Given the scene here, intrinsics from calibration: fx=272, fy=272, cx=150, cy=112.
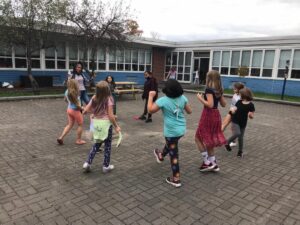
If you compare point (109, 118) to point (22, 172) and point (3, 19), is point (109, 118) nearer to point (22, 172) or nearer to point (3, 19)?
point (22, 172)

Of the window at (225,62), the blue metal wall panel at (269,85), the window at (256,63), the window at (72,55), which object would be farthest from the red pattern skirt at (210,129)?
the window at (225,62)

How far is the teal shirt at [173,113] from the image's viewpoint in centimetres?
405

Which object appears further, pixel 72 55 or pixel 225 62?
pixel 225 62

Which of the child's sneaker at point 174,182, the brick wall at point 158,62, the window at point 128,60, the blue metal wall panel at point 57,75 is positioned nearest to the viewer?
the child's sneaker at point 174,182

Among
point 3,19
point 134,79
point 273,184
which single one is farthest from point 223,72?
point 273,184

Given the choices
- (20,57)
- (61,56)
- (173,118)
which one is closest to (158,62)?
(61,56)

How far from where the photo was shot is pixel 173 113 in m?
4.09

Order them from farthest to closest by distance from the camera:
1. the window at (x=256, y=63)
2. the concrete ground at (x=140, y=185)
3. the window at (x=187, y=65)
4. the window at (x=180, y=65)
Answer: the window at (x=180, y=65), the window at (x=187, y=65), the window at (x=256, y=63), the concrete ground at (x=140, y=185)

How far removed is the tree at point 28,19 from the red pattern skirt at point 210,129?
39.6 ft

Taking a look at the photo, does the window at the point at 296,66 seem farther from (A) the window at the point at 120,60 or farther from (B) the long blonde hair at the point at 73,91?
(B) the long blonde hair at the point at 73,91

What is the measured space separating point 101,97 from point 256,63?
1862 cm

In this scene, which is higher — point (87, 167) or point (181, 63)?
point (181, 63)

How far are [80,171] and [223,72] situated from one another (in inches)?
780

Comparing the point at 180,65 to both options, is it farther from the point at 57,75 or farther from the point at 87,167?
→ the point at 87,167
